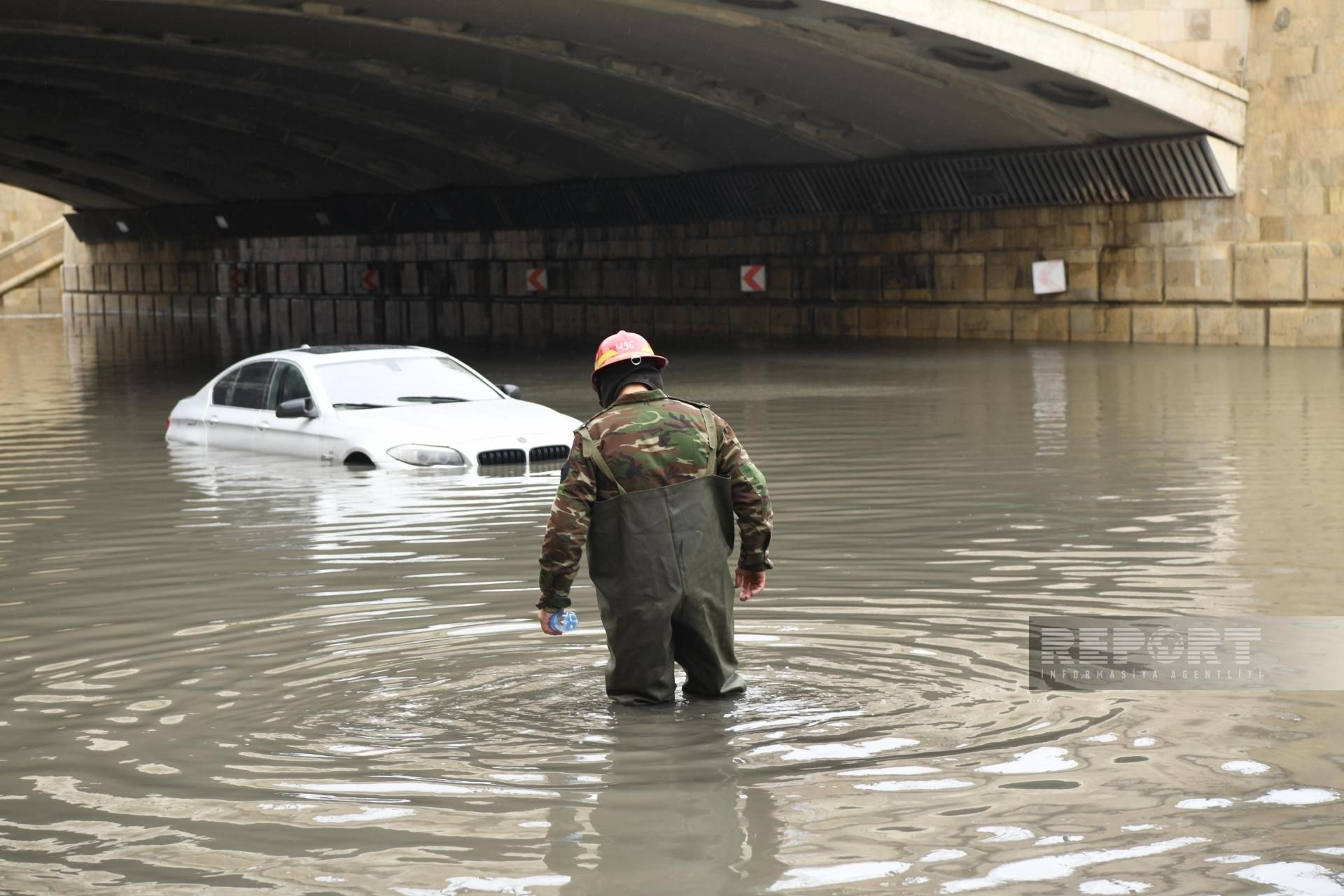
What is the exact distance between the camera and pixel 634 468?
19.4 feet

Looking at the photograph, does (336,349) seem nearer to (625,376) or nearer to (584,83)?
(625,376)

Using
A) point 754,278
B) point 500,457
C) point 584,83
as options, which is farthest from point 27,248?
point 500,457

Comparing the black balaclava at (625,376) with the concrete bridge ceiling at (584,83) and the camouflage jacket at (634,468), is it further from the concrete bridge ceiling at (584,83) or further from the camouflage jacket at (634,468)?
the concrete bridge ceiling at (584,83)

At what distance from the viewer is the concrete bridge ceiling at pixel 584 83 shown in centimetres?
2503

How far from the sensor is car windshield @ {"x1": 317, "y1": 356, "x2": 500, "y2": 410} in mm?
14828

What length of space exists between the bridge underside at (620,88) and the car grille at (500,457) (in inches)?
442

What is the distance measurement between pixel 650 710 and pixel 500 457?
308 inches

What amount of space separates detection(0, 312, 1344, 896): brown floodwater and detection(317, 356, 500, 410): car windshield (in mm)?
972

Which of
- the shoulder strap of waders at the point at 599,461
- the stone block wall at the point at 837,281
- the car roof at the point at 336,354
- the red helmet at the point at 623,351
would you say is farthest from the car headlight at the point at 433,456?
the stone block wall at the point at 837,281

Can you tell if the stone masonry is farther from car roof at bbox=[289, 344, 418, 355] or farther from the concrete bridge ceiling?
car roof at bbox=[289, 344, 418, 355]

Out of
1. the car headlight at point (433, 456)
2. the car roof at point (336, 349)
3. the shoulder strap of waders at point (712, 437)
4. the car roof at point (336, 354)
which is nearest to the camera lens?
the shoulder strap of waders at point (712, 437)

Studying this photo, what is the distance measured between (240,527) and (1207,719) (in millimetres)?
6674

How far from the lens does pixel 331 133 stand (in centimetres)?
4269

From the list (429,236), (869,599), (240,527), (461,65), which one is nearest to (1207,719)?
(869,599)
